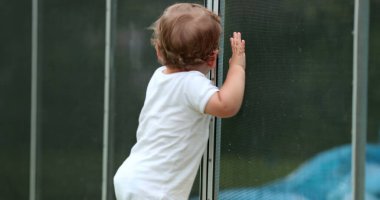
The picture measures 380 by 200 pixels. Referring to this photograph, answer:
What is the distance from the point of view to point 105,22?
4516 mm

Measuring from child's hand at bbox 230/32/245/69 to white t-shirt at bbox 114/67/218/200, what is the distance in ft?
0.53

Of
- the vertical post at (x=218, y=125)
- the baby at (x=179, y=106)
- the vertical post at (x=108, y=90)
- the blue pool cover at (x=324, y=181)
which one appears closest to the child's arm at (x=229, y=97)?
the baby at (x=179, y=106)

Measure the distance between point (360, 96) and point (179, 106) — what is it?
0.88m

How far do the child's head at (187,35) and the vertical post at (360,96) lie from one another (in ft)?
2.56

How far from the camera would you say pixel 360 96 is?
2797mm

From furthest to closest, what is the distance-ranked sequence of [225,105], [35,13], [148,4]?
1. [35,13]
2. [148,4]
3. [225,105]

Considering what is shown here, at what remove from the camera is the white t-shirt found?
7.49 feet

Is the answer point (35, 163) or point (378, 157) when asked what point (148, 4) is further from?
point (378, 157)

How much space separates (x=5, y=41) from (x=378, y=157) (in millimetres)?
3206

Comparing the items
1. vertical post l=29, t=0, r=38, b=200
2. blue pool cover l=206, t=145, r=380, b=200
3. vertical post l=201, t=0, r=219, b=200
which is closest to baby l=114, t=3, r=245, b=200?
vertical post l=201, t=0, r=219, b=200

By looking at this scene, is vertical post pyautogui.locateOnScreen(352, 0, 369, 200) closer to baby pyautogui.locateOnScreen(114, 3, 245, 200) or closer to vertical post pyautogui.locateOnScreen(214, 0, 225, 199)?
vertical post pyautogui.locateOnScreen(214, 0, 225, 199)

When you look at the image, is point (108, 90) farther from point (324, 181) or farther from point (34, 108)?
point (324, 181)

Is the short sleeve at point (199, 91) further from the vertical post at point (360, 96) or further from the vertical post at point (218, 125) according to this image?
the vertical post at point (360, 96)

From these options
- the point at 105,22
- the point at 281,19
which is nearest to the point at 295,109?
the point at 281,19
